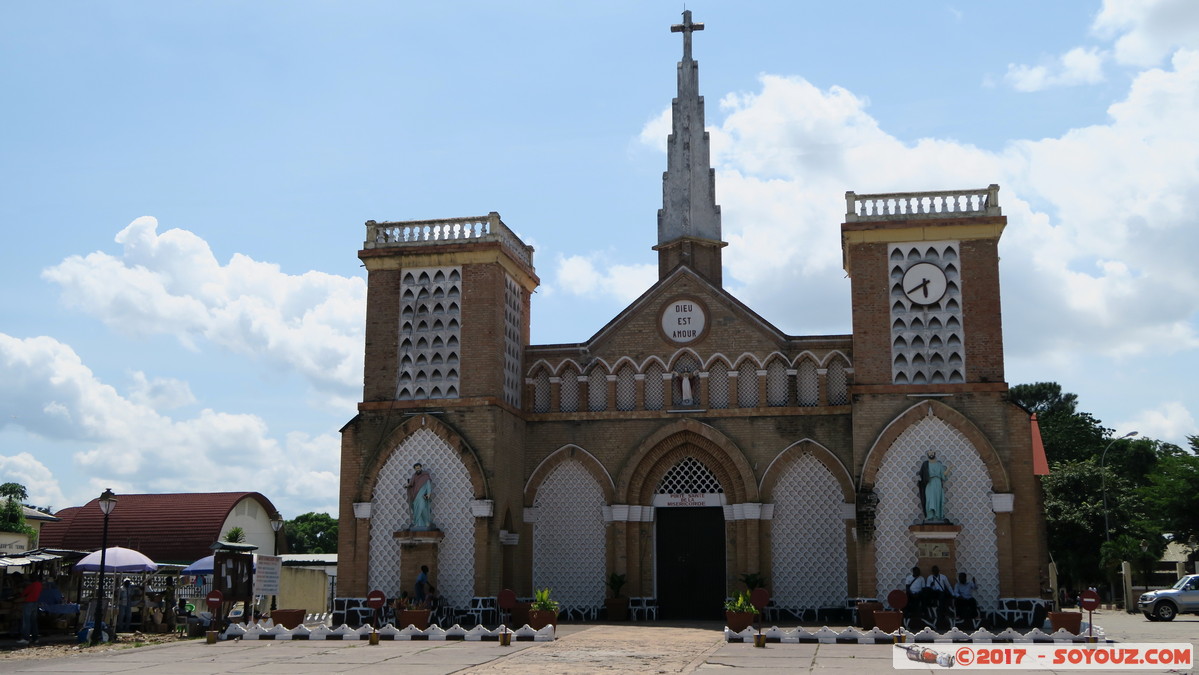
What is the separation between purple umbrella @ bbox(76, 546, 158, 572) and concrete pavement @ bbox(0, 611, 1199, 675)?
302cm

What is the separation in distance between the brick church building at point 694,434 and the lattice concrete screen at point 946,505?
0.15 ft

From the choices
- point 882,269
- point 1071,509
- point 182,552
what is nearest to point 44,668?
point 882,269

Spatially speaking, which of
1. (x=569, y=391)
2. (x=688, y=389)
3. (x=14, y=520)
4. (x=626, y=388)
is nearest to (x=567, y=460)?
(x=569, y=391)

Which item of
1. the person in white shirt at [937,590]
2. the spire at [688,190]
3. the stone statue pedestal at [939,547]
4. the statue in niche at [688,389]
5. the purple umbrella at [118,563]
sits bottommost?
the person in white shirt at [937,590]

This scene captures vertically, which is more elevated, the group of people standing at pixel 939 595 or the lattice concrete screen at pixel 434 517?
the lattice concrete screen at pixel 434 517

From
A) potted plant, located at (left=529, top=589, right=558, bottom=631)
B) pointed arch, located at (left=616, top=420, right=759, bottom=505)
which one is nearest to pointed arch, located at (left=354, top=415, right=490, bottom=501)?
pointed arch, located at (left=616, top=420, right=759, bottom=505)

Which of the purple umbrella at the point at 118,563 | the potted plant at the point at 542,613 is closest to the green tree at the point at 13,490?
the purple umbrella at the point at 118,563

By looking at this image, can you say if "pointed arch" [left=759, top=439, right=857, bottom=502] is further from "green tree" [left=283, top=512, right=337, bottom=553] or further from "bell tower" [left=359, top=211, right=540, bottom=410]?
"green tree" [left=283, top=512, right=337, bottom=553]

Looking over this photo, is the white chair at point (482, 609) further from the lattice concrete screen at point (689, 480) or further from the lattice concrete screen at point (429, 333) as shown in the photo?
the lattice concrete screen at point (689, 480)

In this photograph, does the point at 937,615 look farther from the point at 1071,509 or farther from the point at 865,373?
the point at 1071,509

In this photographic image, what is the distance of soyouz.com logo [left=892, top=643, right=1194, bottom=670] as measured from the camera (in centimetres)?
1617

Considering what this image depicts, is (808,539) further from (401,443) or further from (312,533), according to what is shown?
(312,533)

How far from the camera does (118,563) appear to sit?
24.6 meters

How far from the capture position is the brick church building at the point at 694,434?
24.9 m
